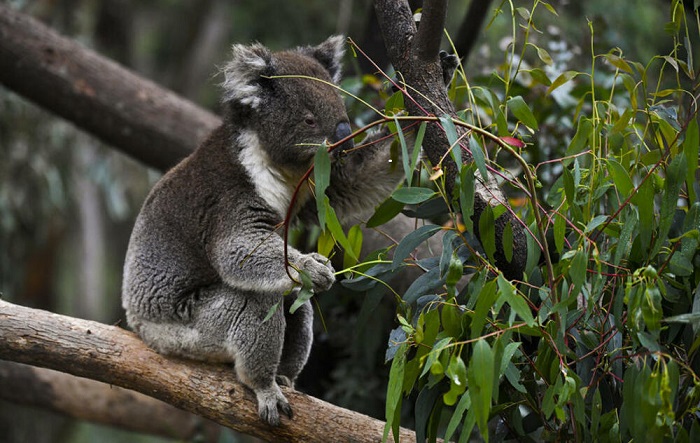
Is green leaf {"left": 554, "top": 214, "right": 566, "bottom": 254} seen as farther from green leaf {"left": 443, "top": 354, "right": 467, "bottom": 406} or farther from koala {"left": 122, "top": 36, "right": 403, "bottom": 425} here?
koala {"left": 122, "top": 36, "right": 403, "bottom": 425}

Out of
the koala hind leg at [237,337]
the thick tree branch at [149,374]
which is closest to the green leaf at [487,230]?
the thick tree branch at [149,374]

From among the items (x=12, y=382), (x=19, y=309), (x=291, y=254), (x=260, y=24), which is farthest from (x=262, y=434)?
(x=260, y=24)

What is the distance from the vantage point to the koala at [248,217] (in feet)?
10.3

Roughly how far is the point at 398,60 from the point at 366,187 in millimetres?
786

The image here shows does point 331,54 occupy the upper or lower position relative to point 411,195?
upper

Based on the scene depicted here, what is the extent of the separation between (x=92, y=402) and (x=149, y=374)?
228cm

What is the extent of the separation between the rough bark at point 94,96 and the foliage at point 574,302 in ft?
10.7

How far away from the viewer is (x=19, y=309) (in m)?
3.14

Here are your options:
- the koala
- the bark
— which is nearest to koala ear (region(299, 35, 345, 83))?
the koala

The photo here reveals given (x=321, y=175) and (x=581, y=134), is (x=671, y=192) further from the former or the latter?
(x=321, y=175)

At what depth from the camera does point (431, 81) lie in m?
2.73

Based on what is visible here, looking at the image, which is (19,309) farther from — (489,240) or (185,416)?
(185,416)

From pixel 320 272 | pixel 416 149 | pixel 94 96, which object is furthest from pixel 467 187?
pixel 94 96

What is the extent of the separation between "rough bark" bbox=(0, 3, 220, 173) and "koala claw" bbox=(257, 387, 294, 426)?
284 cm
